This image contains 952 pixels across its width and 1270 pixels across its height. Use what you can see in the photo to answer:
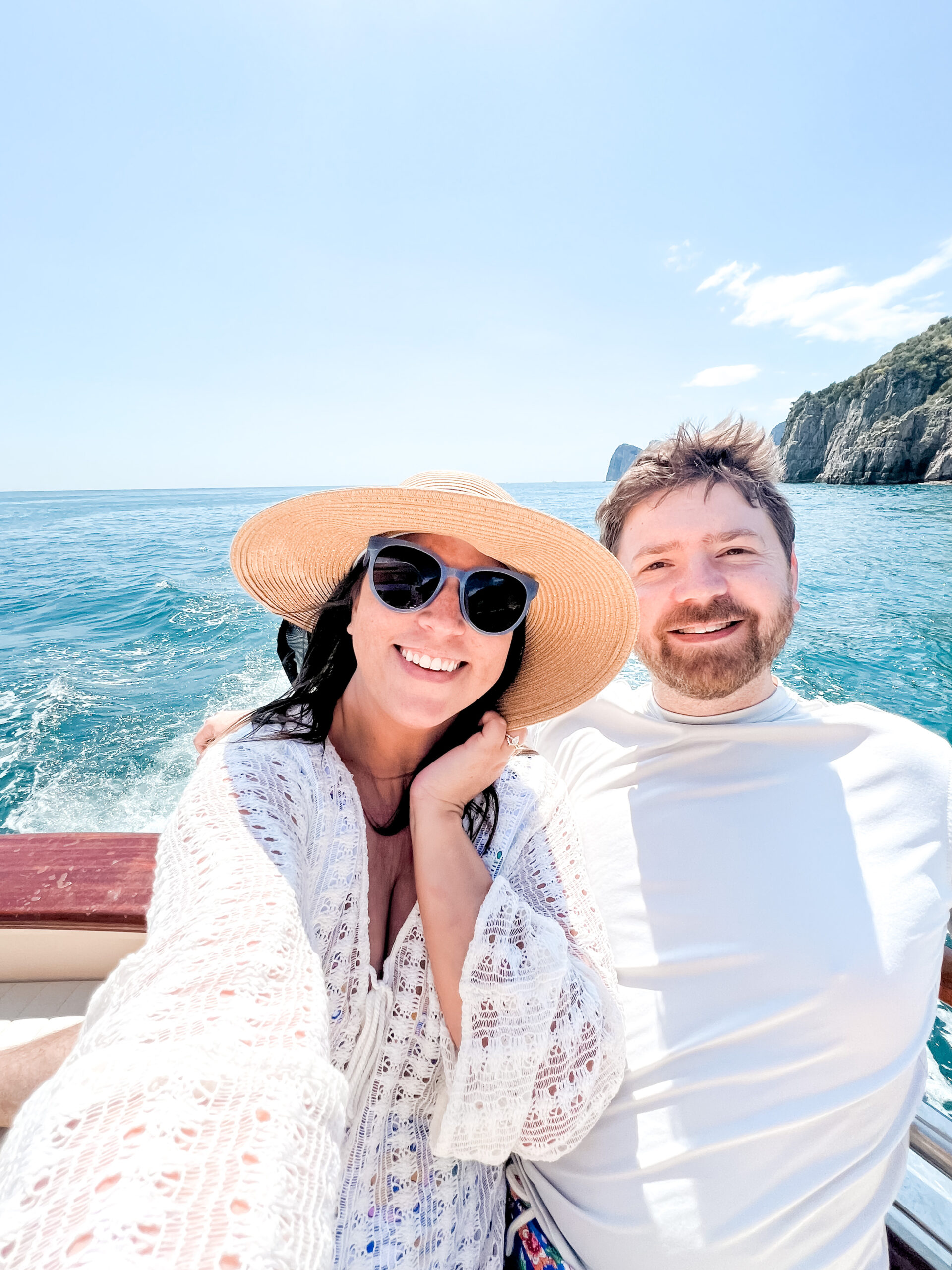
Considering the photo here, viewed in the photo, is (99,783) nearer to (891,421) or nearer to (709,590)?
(709,590)

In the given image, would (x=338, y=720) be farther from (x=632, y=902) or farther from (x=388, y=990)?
(x=632, y=902)

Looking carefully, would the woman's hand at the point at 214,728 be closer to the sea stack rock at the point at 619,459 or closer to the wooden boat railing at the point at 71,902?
the wooden boat railing at the point at 71,902

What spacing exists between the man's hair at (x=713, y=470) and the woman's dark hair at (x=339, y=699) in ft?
2.81

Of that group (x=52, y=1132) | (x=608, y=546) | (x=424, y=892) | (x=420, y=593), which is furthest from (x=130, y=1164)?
(x=608, y=546)

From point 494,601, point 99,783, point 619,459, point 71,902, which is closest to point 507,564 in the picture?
point 494,601

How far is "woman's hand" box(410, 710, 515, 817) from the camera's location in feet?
3.95

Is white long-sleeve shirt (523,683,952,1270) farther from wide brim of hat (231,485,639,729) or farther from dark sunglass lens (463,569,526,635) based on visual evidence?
dark sunglass lens (463,569,526,635)

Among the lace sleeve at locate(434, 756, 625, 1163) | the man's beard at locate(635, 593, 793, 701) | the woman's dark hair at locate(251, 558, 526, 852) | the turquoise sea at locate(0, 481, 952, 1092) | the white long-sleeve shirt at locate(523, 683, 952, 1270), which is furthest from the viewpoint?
the turquoise sea at locate(0, 481, 952, 1092)

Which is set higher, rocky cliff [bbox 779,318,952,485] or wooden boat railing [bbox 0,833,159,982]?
rocky cliff [bbox 779,318,952,485]

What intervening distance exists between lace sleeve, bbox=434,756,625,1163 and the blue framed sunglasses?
0.57 meters

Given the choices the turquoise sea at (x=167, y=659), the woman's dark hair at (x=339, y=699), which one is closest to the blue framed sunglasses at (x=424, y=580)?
the woman's dark hair at (x=339, y=699)

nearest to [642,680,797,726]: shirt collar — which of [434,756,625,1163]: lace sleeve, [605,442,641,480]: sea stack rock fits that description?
[434,756,625,1163]: lace sleeve

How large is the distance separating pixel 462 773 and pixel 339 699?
421mm

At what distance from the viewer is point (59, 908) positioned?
5.81ft
